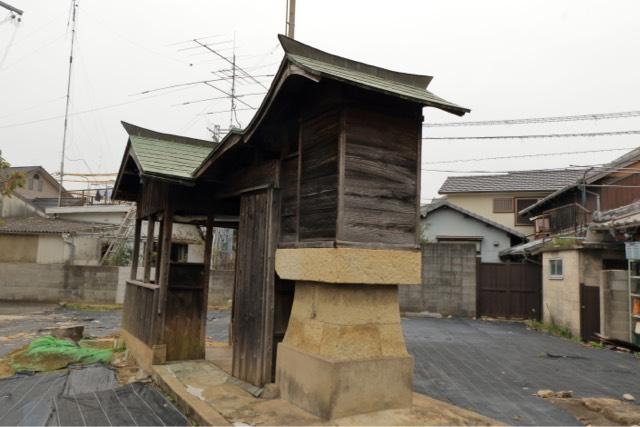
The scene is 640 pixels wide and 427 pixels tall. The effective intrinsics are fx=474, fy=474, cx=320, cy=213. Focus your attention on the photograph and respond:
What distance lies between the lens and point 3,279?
74.5 ft

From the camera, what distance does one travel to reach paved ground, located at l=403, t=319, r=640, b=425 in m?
6.85

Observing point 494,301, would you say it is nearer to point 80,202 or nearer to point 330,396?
point 330,396

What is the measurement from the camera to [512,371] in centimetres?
934

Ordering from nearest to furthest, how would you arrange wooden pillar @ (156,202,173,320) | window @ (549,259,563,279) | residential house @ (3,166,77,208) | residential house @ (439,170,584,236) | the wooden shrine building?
the wooden shrine building
wooden pillar @ (156,202,173,320)
window @ (549,259,563,279)
residential house @ (439,170,584,236)
residential house @ (3,166,77,208)

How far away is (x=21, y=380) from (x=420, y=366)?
280 inches

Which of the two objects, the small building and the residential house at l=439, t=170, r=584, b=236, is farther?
the residential house at l=439, t=170, r=584, b=236

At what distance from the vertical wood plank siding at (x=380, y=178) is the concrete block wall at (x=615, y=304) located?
9.69 m

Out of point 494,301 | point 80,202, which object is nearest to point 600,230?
point 494,301

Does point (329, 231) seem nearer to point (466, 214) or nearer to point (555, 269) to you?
point (555, 269)

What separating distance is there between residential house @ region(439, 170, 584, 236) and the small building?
381 centimetres

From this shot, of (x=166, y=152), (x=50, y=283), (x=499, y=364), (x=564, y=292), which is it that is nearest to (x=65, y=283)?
(x=50, y=283)

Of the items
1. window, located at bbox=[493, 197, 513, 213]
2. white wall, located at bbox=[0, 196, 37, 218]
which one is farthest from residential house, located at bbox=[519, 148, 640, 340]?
white wall, located at bbox=[0, 196, 37, 218]

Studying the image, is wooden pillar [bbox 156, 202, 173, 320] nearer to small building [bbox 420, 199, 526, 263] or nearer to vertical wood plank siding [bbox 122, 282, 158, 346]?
vertical wood plank siding [bbox 122, 282, 158, 346]

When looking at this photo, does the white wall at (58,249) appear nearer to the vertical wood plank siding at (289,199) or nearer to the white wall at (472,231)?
the white wall at (472,231)
